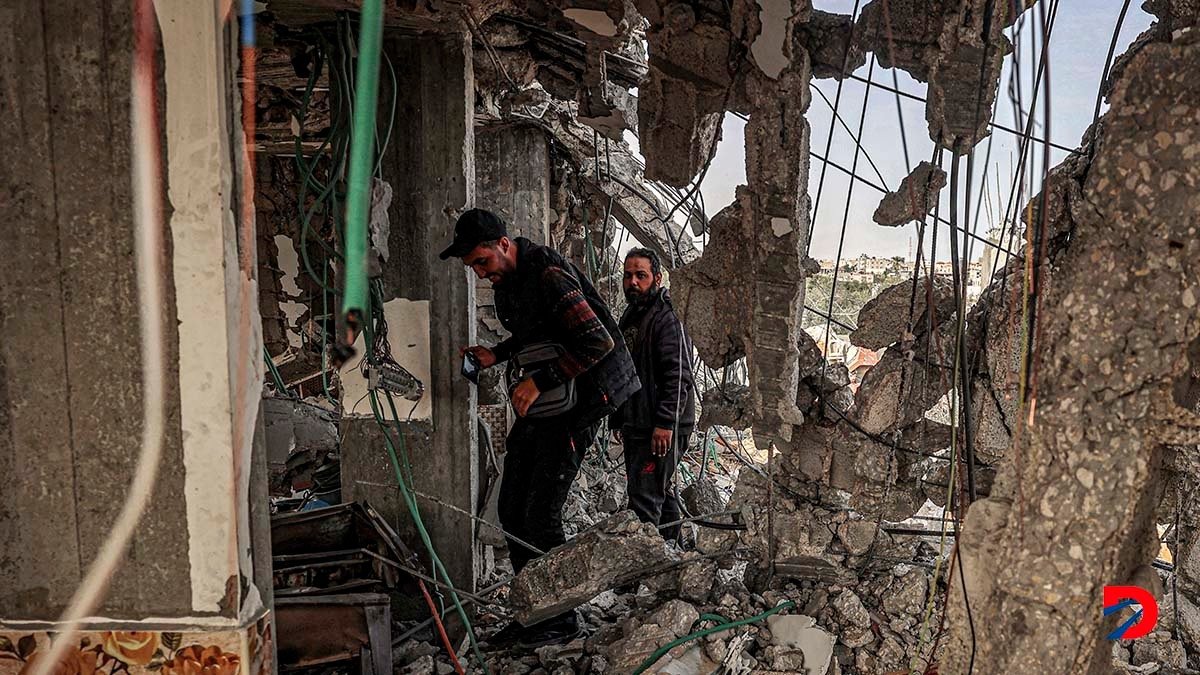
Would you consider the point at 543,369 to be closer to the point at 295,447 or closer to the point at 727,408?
the point at 727,408

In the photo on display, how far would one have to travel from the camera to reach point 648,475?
13.0ft

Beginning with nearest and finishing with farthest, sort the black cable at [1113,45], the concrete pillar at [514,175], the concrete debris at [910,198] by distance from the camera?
the black cable at [1113,45], the concrete debris at [910,198], the concrete pillar at [514,175]

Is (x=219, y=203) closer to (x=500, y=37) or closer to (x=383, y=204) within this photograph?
(x=383, y=204)

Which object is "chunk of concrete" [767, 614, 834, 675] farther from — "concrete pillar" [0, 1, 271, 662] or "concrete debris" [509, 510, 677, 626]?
"concrete pillar" [0, 1, 271, 662]

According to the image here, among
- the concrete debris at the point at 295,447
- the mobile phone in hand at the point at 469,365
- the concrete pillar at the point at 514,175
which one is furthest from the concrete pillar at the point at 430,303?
the concrete pillar at the point at 514,175

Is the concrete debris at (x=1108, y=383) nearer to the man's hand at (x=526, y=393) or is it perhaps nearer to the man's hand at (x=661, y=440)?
the man's hand at (x=526, y=393)

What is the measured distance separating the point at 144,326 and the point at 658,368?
2.63m

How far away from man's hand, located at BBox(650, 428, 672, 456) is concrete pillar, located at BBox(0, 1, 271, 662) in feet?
7.92

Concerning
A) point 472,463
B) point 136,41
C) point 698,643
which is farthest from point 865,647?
point 136,41

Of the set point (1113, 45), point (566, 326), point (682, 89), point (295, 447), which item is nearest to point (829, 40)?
point (682, 89)

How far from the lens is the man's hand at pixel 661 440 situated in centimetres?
382

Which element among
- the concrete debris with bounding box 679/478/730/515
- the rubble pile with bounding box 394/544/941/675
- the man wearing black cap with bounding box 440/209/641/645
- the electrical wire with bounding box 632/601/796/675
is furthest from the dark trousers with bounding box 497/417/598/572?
the concrete debris with bounding box 679/478/730/515

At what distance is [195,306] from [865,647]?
2521mm

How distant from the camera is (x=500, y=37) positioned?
354 centimetres
